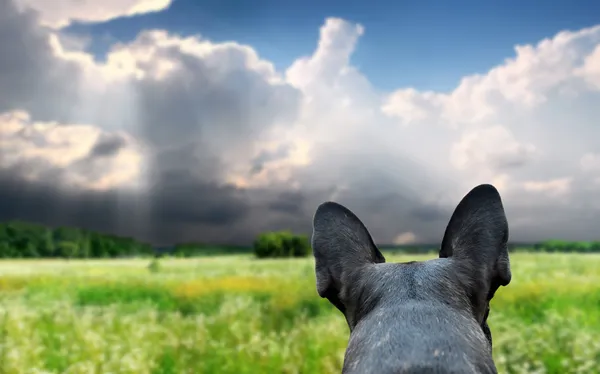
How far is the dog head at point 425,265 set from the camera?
107 inches

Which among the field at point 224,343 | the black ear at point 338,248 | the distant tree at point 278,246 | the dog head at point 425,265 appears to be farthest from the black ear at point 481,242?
the distant tree at point 278,246

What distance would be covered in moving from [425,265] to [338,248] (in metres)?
0.46

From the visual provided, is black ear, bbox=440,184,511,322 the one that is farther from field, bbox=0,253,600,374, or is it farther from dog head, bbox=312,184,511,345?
field, bbox=0,253,600,374

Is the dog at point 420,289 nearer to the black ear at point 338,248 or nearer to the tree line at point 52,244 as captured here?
the black ear at point 338,248

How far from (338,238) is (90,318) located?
28.7 feet

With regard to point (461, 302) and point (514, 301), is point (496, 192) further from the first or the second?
point (514, 301)

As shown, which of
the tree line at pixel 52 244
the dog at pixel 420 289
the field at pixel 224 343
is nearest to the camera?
the dog at pixel 420 289

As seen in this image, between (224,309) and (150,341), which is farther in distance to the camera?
(224,309)

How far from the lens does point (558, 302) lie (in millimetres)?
14219

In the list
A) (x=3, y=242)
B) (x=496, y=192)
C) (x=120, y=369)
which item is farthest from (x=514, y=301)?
(x=3, y=242)

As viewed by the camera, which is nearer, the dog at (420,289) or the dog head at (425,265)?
the dog at (420,289)

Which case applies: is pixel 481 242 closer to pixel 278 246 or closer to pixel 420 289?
pixel 420 289

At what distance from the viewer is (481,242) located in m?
2.91

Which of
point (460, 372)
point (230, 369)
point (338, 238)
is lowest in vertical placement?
point (230, 369)
